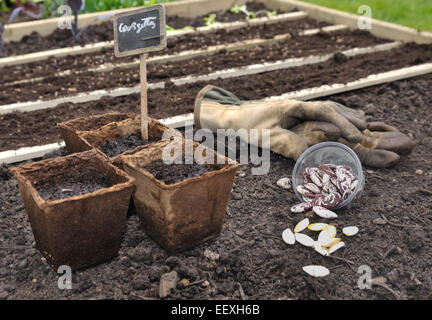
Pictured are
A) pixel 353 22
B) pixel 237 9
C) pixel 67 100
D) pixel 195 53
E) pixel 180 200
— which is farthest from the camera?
pixel 237 9

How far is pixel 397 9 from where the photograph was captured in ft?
20.3

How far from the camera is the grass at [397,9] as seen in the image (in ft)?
18.8

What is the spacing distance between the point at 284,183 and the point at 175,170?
29.5 inches

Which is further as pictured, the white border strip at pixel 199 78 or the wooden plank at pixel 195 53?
the wooden plank at pixel 195 53

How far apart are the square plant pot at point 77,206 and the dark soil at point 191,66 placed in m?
1.71

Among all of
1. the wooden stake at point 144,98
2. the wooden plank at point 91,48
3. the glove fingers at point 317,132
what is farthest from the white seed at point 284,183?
the wooden plank at point 91,48

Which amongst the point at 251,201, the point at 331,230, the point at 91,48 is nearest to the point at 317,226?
the point at 331,230

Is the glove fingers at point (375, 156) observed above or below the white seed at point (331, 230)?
above

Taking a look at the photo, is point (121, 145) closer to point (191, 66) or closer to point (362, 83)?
point (191, 66)

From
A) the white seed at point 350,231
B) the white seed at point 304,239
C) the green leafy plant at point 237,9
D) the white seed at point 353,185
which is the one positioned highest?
the green leafy plant at point 237,9

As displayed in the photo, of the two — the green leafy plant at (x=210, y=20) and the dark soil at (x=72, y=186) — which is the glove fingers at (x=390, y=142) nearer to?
the dark soil at (x=72, y=186)

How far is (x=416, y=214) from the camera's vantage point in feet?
8.31
